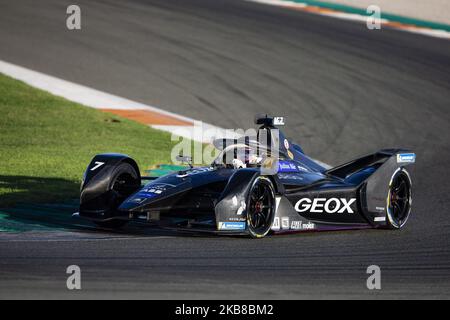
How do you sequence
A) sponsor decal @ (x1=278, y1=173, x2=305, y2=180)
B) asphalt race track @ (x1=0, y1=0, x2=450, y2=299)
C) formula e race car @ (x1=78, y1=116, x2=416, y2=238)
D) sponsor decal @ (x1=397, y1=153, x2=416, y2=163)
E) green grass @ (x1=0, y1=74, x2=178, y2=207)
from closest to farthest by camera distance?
asphalt race track @ (x1=0, y1=0, x2=450, y2=299), formula e race car @ (x1=78, y1=116, x2=416, y2=238), sponsor decal @ (x1=278, y1=173, x2=305, y2=180), sponsor decal @ (x1=397, y1=153, x2=416, y2=163), green grass @ (x1=0, y1=74, x2=178, y2=207)

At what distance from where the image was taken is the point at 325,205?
11.2 m

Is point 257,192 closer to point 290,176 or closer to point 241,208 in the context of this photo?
point 241,208

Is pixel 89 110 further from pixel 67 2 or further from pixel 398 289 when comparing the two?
pixel 398 289

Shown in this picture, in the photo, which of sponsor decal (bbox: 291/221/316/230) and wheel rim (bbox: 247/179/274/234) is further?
sponsor decal (bbox: 291/221/316/230)

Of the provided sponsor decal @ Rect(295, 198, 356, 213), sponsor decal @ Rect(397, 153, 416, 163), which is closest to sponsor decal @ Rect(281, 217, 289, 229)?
sponsor decal @ Rect(295, 198, 356, 213)

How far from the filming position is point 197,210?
34.6ft

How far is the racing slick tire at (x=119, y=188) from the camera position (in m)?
10.9

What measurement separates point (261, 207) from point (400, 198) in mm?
2321

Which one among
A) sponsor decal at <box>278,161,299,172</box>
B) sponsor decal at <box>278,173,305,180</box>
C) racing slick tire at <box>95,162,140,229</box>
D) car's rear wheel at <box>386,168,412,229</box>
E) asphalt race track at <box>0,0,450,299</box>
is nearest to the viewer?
asphalt race track at <box>0,0,450,299</box>

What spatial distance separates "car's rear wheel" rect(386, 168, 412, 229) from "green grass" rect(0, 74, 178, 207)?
4244 mm

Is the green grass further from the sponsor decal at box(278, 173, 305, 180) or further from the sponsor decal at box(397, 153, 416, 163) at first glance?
the sponsor decal at box(397, 153, 416, 163)

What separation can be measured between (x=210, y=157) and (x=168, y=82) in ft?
14.9

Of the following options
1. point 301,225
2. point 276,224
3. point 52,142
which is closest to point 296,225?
point 301,225

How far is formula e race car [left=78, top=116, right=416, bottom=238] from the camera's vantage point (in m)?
10.3
